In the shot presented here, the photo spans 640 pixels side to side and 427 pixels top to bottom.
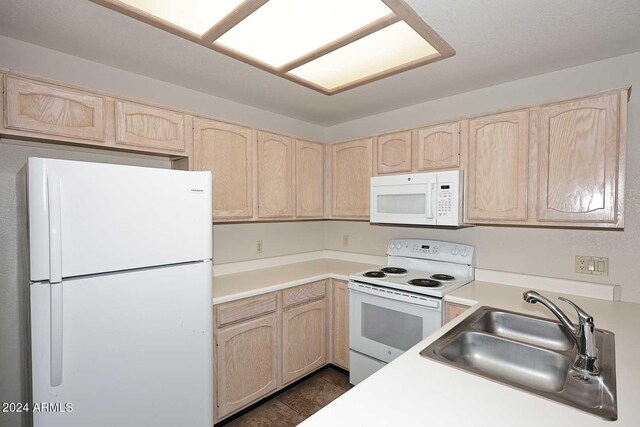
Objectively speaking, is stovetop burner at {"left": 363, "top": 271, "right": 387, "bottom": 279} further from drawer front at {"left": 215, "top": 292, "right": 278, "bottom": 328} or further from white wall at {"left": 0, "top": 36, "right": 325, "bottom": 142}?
white wall at {"left": 0, "top": 36, "right": 325, "bottom": 142}

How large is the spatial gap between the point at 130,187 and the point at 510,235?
7.94 ft

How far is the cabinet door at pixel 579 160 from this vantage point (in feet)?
5.36

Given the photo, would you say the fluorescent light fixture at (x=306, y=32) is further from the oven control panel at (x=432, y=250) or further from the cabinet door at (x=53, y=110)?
the oven control panel at (x=432, y=250)

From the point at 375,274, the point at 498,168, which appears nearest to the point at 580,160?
the point at 498,168

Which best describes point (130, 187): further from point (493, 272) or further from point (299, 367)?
point (493, 272)

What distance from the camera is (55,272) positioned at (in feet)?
4.11

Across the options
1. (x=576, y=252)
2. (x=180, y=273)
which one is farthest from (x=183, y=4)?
(x=576, y=252)

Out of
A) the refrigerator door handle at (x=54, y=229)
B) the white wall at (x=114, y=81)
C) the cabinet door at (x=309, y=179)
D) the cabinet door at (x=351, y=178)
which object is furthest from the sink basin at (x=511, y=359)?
the white wall at (x=114, y=81)

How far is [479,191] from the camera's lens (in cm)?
208

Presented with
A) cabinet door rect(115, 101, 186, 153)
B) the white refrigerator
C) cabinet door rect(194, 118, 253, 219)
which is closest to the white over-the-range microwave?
cabinet door rect(194, 118, 253, 219)

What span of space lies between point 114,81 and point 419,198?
2.22 metres

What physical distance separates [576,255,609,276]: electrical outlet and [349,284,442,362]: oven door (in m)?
0.93

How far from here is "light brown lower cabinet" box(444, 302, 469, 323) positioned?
1896 mm

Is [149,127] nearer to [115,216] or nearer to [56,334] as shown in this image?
[115,216]
